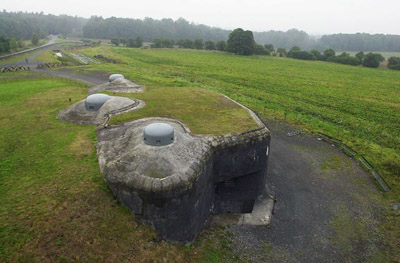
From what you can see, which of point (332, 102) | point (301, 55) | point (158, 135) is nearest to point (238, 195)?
point (158, 135)

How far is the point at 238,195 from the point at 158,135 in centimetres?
666

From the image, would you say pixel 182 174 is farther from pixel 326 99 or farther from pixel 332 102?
pixel 326 99

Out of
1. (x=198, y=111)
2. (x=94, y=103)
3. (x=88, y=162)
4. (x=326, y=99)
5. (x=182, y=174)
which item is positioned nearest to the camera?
(x=182, y=174)

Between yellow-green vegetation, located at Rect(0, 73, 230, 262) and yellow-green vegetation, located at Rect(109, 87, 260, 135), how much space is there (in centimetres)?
441

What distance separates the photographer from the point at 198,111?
19.9 meters

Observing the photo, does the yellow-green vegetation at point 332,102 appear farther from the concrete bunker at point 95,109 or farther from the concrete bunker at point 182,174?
the concrete bunker at point 95,109

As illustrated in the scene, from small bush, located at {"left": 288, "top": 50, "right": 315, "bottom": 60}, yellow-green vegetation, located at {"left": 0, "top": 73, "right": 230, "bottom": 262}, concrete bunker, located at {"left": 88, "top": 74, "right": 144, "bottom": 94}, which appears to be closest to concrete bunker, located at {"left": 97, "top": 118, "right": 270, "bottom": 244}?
yellow-green vegetation, located at {"left": 0, "top": 73, "right": 230, "bottom": 262}

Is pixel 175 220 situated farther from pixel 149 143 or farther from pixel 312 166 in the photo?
pixel 312 166

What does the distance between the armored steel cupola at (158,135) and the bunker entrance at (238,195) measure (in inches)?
198

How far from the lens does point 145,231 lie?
11.7 m

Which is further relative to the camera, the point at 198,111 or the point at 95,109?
the point at 95,109

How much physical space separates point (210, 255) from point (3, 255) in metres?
8.18

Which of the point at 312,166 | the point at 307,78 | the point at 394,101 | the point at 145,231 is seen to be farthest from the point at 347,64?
the point at 145,231

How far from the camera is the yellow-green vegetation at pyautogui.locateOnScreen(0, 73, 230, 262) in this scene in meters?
9.98
